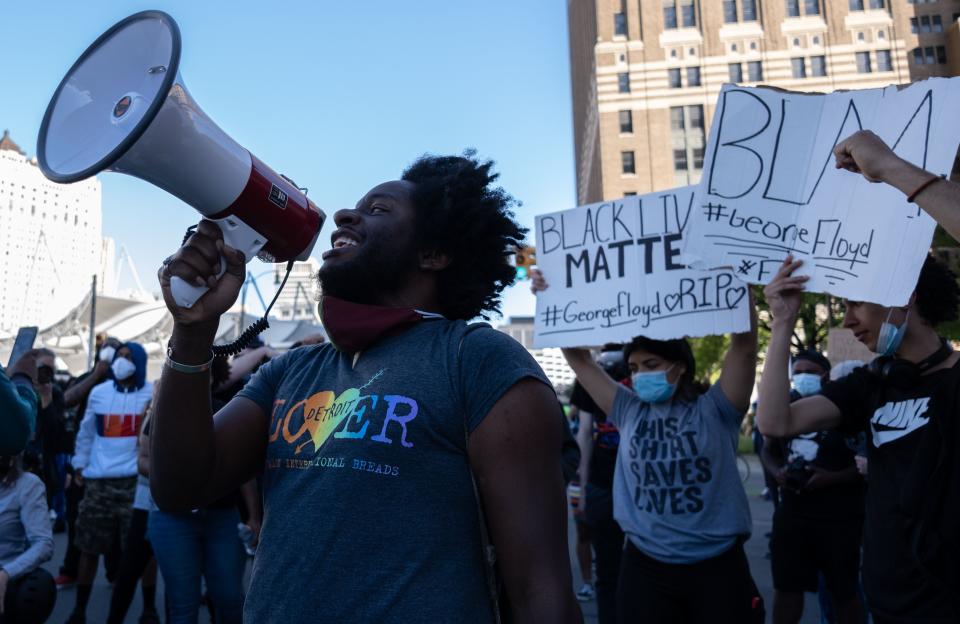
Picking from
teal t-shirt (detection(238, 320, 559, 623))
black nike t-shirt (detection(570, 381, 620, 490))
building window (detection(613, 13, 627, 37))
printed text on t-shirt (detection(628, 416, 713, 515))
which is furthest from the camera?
building window (detection(613, 13, 627, 37))

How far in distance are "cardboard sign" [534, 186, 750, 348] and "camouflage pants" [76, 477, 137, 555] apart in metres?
3.30

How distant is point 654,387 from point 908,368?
1080mm

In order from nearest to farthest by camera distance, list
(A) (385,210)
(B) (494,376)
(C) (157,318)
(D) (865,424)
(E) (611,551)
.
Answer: (B) (494,376) < (A) (385,210) < (D) (865,424) < (E) (611,551) < (C) (157,318)

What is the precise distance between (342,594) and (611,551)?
3335 mm

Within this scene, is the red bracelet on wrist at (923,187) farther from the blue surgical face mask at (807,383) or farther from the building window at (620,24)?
the building window at (620,24)

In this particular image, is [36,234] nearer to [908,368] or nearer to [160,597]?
[908,368]

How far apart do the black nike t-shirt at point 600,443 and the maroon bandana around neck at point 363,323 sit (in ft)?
10.9

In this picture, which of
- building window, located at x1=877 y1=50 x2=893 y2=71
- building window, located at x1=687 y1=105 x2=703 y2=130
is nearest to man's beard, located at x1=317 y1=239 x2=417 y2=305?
building window, located at x1=687 y1=105 x2=703 y2=130

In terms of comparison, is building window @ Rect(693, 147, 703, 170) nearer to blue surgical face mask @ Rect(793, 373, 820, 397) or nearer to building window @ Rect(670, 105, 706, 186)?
building window @ Rect(670, 105, 706, 186)

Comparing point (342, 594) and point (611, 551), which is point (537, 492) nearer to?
point (342, 594)

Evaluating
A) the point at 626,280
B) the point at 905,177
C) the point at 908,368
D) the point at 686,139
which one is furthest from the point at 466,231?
the point at 686,139

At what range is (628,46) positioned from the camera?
146 ft

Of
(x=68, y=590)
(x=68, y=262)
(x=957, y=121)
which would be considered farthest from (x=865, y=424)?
(x=68, y=590)

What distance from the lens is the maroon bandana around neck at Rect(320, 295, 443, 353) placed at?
5.44 feet
